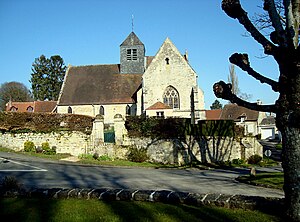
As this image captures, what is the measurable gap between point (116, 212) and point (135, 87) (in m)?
33.3

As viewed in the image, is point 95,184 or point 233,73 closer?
point 95,184

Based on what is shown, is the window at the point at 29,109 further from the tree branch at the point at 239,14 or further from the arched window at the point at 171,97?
the tree branch at the point at 239,14

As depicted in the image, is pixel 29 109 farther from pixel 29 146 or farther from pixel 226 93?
pixel 226 93

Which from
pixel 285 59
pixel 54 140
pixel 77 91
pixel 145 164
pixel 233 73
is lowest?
pixel 145 164

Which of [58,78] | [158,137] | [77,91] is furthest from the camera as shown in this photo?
[58,78]

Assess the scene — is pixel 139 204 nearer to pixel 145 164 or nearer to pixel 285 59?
pixel 285 59

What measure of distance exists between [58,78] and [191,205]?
6416 cm

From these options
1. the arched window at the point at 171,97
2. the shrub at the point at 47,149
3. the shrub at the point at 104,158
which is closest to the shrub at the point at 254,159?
the shrub at the point at 104,158

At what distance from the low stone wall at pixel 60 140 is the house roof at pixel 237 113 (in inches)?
1451

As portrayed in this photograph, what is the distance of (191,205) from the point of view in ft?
21.9

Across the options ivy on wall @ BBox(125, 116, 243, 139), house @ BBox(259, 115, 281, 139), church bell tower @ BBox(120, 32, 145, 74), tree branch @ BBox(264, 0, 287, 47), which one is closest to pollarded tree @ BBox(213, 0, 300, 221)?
tree branch @ BBox(264, 0, 287, 47)

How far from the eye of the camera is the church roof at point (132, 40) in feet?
138

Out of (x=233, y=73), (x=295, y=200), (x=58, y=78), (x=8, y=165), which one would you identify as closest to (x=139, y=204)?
(x=295, y=200)

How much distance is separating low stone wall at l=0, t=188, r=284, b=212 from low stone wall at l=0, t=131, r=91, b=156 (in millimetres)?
13991
